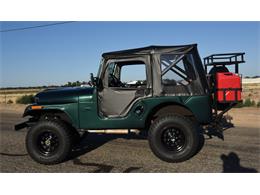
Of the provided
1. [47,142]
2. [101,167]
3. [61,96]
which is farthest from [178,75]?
[47,142]

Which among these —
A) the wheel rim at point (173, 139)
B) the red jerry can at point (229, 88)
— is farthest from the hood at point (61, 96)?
the red jerry can at point (229, 88)

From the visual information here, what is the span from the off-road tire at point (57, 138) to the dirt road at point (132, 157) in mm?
144

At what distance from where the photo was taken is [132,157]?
5.20 meters

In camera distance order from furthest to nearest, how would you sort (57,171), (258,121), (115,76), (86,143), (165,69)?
(258,121) → (86,143) → (115,76) → (165,69) → (57,171)

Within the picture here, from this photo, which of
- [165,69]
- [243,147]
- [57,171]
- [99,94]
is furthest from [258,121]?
[57,171]

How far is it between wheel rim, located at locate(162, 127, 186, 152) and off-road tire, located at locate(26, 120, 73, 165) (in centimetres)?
191

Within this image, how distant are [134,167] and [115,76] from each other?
2.22 m

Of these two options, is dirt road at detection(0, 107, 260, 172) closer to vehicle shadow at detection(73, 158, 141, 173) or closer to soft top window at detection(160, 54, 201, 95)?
vehicle shadow at detection(73, 158, 141, 173)

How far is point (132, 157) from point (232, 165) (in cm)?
195

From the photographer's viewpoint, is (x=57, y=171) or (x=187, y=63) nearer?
(x=57, y=171)

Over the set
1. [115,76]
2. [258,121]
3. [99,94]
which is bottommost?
[258,121]

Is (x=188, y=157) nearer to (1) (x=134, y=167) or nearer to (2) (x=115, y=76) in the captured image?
(1) (x=134, y=167)

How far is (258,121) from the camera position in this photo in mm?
9625

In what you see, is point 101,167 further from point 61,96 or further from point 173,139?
point 61,96
